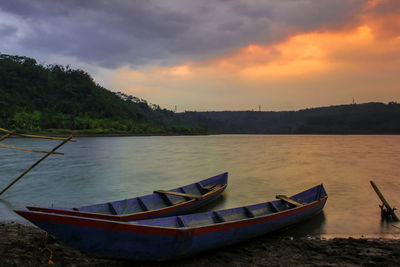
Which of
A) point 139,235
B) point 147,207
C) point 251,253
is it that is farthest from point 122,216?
point 251,253

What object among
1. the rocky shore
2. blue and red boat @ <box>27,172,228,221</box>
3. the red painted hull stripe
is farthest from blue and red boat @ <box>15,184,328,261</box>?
blue and red boat @ <box>27,172,228,221</box>

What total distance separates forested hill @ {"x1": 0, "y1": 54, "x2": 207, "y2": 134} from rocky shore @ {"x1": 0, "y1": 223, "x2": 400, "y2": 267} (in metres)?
87.9

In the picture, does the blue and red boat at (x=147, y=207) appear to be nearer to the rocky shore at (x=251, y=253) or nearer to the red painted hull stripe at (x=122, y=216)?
the red painted hull stripe at (x=122, y=216)

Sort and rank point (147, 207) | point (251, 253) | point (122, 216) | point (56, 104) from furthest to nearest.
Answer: point (56, 104) < point (147, 207) < point (122, 216) < point (251, 253)

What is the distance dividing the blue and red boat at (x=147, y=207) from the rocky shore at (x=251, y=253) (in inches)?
41.2

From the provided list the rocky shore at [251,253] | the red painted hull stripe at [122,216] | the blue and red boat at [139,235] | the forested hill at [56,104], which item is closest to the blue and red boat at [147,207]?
the red painted hull stripe at [122,216]

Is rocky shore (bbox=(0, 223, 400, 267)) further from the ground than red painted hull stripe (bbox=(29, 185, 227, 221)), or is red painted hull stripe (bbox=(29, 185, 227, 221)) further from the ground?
red painted hull stripe (bbox=(29, 185, 227, 221))

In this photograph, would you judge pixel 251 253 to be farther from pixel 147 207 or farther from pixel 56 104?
pixel 56 104

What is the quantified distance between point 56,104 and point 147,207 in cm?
11945

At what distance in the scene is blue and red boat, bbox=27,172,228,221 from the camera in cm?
798

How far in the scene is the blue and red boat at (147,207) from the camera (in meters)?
7.98

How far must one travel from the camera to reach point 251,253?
7801 mm

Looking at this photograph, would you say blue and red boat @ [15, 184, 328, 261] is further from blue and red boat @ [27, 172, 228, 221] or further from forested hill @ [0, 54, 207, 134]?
forested hill @ [0, 54, 207, 134]

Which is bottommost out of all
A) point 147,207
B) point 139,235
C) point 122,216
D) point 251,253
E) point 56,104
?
point 251,253
